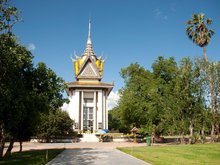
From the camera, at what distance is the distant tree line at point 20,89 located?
54.7ft

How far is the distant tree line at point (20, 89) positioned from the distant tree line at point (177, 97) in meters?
19.5

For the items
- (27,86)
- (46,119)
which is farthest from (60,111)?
(27,86)

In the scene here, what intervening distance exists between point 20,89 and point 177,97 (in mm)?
24989

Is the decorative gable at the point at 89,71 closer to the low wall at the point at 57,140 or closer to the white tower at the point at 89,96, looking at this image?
the white tower at the point at 89,96

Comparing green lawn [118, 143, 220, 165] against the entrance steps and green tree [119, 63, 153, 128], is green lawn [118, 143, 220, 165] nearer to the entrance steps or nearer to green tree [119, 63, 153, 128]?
green tree [119, 63, 153, 128]

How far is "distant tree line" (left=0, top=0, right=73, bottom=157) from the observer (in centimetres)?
1667

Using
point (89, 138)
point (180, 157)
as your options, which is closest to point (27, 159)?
point (180, 157)

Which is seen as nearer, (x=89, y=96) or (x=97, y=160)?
(x=97, y=160)

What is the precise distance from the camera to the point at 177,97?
39.8m

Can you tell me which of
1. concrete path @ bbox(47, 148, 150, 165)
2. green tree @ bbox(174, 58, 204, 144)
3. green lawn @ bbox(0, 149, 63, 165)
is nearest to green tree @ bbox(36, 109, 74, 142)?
green tree @ bbox(174, 58, 204, 144)

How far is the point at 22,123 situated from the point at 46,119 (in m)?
22.4

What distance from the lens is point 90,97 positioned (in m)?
62.8

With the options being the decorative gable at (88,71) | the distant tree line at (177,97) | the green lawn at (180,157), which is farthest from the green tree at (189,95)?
the decorative gable at (88,71)

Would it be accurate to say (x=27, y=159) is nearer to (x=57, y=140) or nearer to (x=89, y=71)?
(x=57, y=140)
